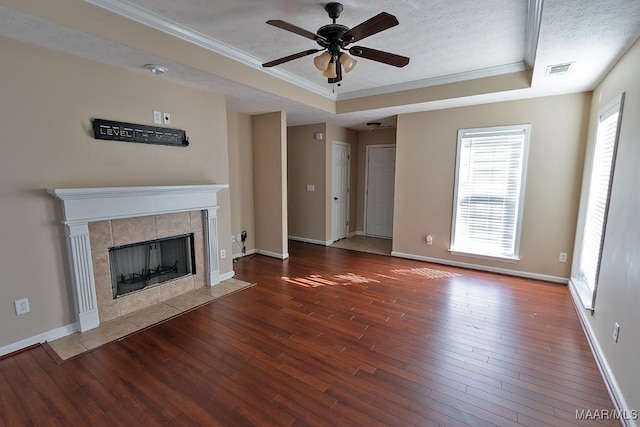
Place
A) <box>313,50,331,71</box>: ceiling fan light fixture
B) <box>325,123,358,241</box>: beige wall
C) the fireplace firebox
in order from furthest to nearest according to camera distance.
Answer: <box>325,123,358,241</box>: beige wall < the fireplace firebox < <box>313,50,331,71</box>: ceiling fan light fixture

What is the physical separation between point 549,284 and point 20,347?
554cm

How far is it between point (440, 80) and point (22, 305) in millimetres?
4816

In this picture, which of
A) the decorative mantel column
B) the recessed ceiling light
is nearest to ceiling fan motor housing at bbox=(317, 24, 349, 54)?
the recessed ceiling light

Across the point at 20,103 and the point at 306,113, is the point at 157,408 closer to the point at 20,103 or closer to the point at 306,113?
the point at 20,103

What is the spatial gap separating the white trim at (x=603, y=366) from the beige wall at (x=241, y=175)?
443 cm

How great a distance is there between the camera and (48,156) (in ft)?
7.94

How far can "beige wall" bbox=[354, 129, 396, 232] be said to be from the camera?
6.25 metres

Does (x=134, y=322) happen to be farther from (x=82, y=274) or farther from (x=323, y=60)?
(x=323, y=60)

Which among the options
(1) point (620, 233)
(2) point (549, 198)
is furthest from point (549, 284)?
(1) point (620, 233)

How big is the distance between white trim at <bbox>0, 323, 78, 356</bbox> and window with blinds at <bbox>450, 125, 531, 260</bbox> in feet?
15.3

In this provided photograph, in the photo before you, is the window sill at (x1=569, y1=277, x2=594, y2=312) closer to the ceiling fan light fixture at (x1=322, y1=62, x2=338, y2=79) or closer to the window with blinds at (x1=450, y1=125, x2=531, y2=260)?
the window with blinds at (x1=450, y1=125, x2=531, y2=260)

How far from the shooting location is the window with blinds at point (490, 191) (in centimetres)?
396

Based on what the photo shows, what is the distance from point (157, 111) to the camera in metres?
3.08

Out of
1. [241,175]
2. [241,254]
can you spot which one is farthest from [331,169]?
[241,254]
